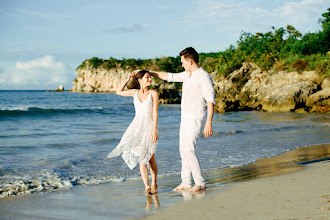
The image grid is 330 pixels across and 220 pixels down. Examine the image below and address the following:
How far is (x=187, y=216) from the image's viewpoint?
3.78 meters

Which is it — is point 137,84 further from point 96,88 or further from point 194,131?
point 96,88

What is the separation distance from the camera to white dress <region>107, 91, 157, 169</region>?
523 cm

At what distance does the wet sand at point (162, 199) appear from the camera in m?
4.02

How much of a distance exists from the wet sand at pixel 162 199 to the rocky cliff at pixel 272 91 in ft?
61.9

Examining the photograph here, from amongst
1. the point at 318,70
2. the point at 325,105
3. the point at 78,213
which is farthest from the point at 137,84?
the point at 318,70

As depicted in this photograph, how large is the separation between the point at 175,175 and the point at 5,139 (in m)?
8.53

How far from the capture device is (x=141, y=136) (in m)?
5.29

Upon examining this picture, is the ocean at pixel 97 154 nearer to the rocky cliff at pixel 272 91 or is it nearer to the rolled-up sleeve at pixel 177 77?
the rolled-up sleeve at pixel 177 77

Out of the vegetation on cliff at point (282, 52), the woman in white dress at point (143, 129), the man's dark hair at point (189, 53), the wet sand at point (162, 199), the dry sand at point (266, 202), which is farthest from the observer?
the vegetation on cliff at point (282, 52)

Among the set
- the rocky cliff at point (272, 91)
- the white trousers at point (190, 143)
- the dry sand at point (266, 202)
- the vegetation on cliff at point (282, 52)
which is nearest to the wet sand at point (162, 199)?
the dry sand at point (266, 202)

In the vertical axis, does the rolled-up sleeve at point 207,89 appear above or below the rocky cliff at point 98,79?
below

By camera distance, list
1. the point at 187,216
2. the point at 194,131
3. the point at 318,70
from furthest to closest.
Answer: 1. the point at 318,70
2. the point at 194,131
3. the point at 187,216

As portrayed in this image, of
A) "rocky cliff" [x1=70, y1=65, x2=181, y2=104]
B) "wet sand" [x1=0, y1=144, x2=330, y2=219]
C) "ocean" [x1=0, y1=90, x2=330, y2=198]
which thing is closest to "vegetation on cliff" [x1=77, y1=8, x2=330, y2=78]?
"ocean" [x1=0, y1=90, x2=330, y2=198]

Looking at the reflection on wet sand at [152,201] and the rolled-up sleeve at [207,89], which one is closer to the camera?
the reflection on wet sand at [152,201]
